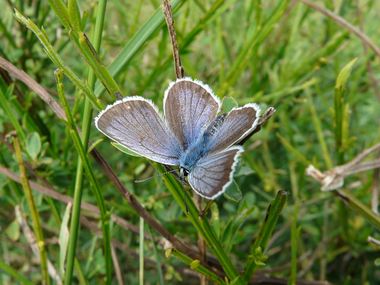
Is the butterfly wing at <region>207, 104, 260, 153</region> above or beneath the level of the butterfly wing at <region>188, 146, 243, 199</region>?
above

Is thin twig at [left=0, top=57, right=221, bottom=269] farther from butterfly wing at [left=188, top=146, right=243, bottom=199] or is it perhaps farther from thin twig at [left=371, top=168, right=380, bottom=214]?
thin twig at [left=371, top=168, right=380, bottom=214]

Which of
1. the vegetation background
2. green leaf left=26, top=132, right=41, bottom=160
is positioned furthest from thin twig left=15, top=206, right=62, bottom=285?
green leaf left=26, top=132, right=41, bottom=160

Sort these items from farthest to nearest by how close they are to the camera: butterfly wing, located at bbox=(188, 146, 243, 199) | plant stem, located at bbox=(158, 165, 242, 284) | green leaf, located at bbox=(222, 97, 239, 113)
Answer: green leaf, located at bbox=(222, 97, 239, 113), plant stem, located at bbox=(158, 165, 242, 284), butterfly wing, located at bbox=(188, 146, 243, 199)

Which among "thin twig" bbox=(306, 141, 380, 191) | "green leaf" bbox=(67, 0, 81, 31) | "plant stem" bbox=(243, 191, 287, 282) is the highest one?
"green leaf" bbox=(67, 0, 81, 31)

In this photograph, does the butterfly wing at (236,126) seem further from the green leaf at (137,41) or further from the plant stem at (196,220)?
the green leaf at (137,41)

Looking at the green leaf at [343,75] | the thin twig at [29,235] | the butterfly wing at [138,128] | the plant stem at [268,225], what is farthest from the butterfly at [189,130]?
the thin twig at [29,235]

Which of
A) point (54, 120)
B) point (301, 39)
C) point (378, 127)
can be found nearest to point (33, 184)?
point (54, 120)
